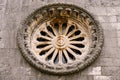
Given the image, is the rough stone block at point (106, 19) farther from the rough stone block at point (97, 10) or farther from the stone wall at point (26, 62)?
the rough stone block at point (97, 10)

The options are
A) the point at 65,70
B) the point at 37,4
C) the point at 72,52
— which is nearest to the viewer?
the point at 65,70

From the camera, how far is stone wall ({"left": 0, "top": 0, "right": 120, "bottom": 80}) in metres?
10.1

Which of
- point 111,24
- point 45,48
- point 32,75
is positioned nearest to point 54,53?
point 45,48

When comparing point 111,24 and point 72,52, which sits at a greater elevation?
point 111,24

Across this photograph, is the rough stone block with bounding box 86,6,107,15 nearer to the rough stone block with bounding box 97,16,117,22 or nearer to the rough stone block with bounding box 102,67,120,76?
the rough stone block with bounding box 97,16,117,22

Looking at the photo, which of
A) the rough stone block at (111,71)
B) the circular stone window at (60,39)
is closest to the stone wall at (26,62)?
the rough stone block at (111,71)

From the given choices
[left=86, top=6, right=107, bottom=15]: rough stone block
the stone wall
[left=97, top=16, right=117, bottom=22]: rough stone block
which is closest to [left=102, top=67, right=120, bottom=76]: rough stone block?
the stone wall

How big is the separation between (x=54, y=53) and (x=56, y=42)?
37 centimetres

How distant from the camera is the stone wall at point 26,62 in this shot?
10117 mm

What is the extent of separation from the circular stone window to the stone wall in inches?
7.6

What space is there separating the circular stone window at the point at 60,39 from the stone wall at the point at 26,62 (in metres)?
0.19

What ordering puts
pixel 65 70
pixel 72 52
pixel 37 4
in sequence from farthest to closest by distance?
pixel 37 4 → pixel 72 52 → pixel 65 70

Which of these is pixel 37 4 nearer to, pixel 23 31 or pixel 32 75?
pixel 23 31

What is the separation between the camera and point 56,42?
10969mm
